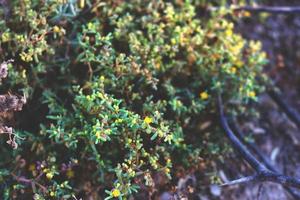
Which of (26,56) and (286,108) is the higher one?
(26,56)

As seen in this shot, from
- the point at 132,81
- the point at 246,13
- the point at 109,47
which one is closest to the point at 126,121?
the point at 132,81

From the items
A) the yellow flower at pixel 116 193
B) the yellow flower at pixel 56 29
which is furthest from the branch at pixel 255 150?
the yellow flower at pixel 56 29

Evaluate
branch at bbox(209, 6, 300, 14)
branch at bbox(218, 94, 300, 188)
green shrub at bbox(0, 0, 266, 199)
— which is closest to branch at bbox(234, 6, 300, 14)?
branch at bbox(209, 6, 300, 14)

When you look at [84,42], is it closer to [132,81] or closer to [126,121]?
[132,81]

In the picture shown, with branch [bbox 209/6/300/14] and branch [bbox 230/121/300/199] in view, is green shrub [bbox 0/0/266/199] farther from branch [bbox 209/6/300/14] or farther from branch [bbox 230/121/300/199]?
branch [bbox 209/6/300/14]

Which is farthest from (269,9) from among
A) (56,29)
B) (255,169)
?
(56,29)

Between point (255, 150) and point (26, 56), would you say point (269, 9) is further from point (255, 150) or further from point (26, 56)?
point (26, 56)
